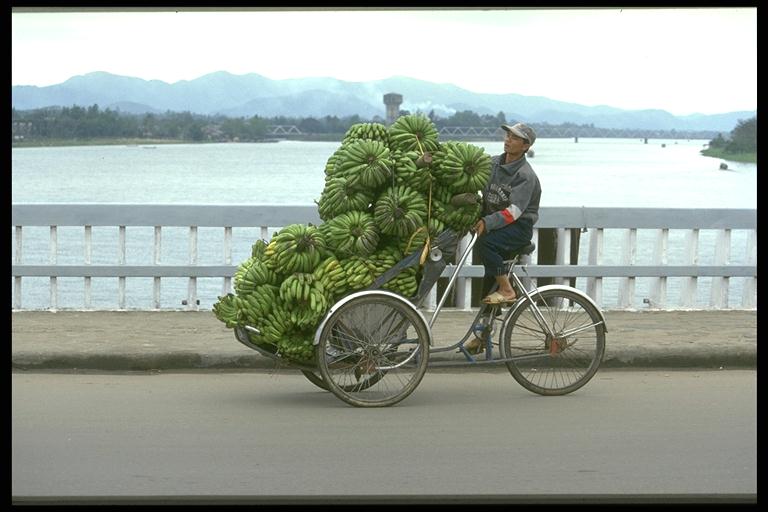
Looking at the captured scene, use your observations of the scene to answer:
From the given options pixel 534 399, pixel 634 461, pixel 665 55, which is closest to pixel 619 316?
pixel 534 399

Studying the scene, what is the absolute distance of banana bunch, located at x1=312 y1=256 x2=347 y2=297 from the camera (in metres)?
7.62

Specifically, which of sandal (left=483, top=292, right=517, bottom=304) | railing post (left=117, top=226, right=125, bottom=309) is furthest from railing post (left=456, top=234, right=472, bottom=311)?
sandal (left=483, top=292, right=517, bottom=304)

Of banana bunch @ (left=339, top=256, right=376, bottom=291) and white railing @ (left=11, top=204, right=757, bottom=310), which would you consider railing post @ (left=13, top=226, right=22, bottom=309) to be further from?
banana bunch @ (left=339, top=256, right=376, bottom=291)

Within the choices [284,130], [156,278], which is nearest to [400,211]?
[156,278]

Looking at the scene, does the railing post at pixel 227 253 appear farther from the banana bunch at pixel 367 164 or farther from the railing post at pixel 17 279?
the banana bunch at pixel 367 164

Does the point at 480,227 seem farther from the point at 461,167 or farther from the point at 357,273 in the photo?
the point at 357,273

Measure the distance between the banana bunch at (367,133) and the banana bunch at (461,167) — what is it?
0.36m

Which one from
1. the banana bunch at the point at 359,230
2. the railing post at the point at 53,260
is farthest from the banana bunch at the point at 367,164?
the railing post at the point at 53,260

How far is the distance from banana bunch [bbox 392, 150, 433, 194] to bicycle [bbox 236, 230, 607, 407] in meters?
0.33

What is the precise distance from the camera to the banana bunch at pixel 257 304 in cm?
761

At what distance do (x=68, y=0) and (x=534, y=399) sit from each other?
4276 millimetres

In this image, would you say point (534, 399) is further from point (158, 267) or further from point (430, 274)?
point (158, 267)

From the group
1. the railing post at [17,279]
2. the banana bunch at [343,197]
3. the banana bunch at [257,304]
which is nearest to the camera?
the banana bunch at [257,304]

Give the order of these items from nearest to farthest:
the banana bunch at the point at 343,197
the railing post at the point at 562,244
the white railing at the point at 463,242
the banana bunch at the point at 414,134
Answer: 1. the banana bunch at the point at 343,197
2. the banana bunch at the point at 414,134
3. the white railing at the point at 463,242
4. the railing post at the point at 562,244
